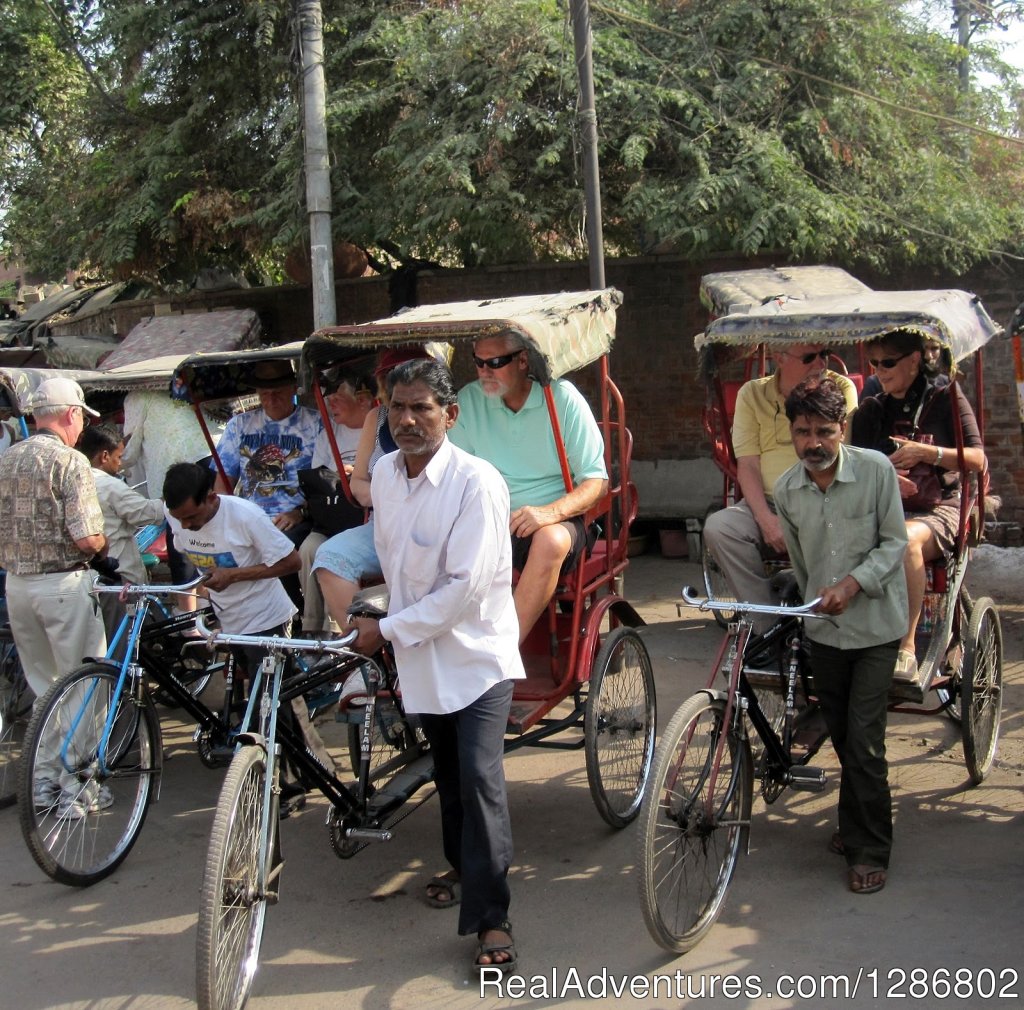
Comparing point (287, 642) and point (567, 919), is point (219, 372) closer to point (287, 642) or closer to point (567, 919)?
point (287, 642)

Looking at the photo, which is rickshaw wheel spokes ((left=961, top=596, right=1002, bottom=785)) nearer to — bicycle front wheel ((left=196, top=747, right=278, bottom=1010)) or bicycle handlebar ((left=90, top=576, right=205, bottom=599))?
bicycle front wheel ((left=196, top=747, right=278, bottom=1010))

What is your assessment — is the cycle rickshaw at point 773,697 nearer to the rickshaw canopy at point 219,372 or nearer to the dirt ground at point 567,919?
the dirt ground at point 567,919

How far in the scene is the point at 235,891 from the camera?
11.3 feet

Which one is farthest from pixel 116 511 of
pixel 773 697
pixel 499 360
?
pixel 773 697

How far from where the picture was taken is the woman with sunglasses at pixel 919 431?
480cm

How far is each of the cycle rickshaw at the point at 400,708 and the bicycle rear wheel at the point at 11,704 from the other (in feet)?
5.43

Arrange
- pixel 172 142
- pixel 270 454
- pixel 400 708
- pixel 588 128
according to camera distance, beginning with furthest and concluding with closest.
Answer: pixel 172 142, pixel 588 128, pixel 270 454, pixel 400 708

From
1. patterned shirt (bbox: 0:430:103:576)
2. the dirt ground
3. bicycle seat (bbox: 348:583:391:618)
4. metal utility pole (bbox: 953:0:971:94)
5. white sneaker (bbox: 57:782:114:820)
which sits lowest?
the dirt ground

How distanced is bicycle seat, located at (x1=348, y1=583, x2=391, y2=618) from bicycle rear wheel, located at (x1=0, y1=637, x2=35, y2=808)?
2.48 m

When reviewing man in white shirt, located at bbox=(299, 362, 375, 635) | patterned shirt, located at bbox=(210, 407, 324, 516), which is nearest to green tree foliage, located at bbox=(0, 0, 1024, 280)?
patterned shirt, located at bbox=(210, 407, 324, 516)

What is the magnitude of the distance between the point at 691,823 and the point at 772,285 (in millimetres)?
5394

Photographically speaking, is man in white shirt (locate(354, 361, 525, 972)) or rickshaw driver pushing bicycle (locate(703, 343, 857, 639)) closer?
man in white shirt (locate(354, 361, 525, 972))

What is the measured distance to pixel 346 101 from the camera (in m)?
10.2

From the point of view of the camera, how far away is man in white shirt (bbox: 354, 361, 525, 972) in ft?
11.6
